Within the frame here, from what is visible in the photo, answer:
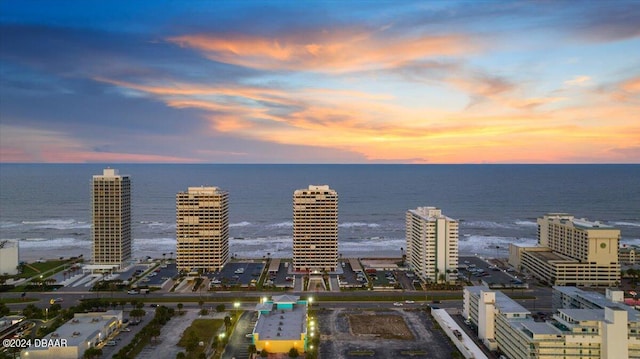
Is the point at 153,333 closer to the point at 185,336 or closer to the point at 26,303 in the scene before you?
the point at 185,336

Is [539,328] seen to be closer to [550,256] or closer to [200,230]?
[550,256]

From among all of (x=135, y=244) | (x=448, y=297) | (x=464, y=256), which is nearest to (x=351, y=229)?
(x=464, y=256)

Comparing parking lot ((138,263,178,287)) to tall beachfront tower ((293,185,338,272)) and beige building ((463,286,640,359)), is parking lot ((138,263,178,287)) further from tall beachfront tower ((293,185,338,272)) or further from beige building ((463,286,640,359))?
beige building ((463,286,640,359))

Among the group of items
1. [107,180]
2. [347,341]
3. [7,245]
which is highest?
[107,180]

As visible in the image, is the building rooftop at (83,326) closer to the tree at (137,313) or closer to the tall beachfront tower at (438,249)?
the tree at (137,313)

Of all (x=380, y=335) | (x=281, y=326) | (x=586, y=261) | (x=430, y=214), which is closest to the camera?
(x=281, y=326)

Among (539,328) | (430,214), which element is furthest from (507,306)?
(430,214)
